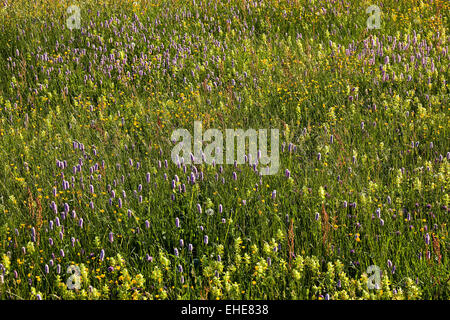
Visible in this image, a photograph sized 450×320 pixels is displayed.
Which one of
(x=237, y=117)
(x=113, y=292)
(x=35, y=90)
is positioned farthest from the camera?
(x=35, y=90)

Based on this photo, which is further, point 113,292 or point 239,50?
point 239,50

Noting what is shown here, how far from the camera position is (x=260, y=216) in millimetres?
3801

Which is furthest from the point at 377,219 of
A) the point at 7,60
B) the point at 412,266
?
the point at 7,60

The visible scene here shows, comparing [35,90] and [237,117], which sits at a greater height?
[35,90]

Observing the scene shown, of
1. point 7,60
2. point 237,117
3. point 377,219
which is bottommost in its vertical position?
point 377,219

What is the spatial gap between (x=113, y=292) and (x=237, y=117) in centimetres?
269

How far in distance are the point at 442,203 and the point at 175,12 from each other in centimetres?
618


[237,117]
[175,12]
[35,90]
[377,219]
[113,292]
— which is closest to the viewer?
[113,292]

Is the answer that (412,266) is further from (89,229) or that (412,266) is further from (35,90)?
(35,90)

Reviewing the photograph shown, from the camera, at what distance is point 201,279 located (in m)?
3.37

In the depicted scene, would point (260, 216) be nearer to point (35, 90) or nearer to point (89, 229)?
point (89, 229)
